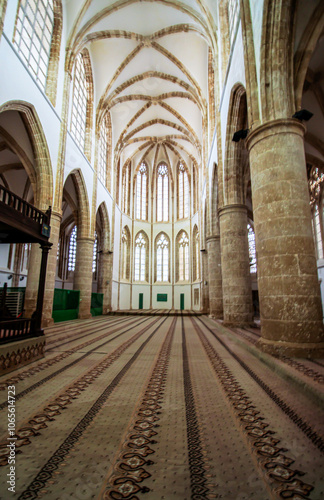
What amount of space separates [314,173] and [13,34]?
550 inches

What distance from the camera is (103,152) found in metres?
18.0

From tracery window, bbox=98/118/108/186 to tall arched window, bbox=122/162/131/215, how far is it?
14.8 feet

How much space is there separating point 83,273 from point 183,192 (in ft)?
47.4

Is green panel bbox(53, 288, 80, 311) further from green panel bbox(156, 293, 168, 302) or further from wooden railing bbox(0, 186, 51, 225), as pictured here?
green panel bbox(156, 293, 168, 302)

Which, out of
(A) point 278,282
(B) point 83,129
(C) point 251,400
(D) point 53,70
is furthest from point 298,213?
(B) point 83,129

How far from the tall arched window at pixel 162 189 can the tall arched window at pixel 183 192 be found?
121cm

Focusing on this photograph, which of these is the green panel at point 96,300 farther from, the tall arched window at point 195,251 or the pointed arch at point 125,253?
the tall arched window at point 195,251

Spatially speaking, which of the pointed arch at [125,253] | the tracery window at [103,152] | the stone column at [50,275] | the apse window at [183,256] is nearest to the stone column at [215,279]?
the stone column at [50,275]

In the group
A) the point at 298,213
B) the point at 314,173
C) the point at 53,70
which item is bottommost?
the point at 298,213

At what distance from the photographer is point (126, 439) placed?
2.06 metres

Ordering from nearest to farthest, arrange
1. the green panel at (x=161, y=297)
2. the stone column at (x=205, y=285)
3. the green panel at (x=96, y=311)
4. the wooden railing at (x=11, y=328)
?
the wooden railing at (x=11, y=328), the green panel at (x=96, y=311), the stone column at (x=205, y=285), the green panel at (x=161, y=297)

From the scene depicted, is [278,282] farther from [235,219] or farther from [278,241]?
[235,219]

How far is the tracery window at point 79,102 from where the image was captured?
1307 cm

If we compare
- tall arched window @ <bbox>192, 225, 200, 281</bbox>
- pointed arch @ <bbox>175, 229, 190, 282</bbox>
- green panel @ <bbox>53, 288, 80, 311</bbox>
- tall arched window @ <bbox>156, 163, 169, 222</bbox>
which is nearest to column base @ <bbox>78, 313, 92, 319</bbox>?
green panel @ <bbox>53, 288, 80, 311</bbox>
